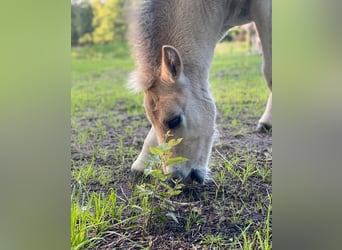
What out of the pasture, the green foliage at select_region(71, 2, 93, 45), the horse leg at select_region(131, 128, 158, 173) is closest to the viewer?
the pasture

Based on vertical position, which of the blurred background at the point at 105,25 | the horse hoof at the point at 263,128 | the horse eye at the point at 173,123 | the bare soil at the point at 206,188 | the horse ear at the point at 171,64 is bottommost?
the bare soil at the point at 206,188

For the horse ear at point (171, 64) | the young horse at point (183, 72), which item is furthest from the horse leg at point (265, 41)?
the horse ear at point (171, 64)

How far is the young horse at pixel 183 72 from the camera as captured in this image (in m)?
2.56

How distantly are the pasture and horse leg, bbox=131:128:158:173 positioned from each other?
49 mm

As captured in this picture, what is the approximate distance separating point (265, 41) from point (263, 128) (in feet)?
1.61

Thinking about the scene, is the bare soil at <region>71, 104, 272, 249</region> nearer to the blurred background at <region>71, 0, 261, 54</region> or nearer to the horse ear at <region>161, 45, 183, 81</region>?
the horse ear at <region>161, 45, 183, 81</region>

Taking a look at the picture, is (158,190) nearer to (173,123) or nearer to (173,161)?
(173,161)

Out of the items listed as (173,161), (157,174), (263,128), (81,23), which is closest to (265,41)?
(263,128)

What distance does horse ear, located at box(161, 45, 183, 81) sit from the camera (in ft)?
8.35

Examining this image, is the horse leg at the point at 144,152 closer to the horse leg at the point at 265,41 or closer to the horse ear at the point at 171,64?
the horse ear at the point at 171,64

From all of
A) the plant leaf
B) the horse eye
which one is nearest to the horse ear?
the horse eye
